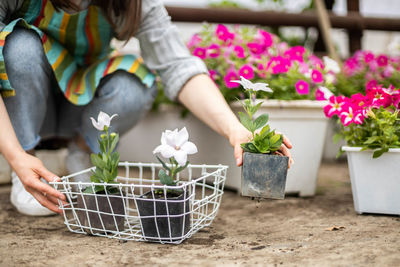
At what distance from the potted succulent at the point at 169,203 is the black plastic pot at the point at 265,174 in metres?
0.15

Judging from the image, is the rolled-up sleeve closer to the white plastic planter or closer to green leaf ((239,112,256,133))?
the white plastic planter

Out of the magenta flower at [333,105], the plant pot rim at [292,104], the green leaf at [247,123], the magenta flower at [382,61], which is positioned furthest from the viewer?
the magenta flower at [382,61]

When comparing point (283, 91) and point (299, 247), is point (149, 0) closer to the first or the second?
point (283, 91)

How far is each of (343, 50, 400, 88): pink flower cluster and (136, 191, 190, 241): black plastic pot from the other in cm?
112

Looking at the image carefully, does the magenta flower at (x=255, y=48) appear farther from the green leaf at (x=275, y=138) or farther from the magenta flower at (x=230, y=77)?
the green leaf at (x=275, y=138)

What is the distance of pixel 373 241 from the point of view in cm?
116

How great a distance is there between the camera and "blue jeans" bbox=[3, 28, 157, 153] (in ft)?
4.83

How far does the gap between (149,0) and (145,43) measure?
16 centimetres

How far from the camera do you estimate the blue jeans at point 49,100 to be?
58.0 inches

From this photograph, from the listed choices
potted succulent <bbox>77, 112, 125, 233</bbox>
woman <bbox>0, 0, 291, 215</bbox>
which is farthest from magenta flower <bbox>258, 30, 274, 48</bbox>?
potted succulent <bbox>77, 112, 125, 233</bbox>

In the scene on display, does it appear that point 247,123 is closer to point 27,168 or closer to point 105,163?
point 105,163

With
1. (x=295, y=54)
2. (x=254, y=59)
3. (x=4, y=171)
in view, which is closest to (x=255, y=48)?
(x=254, y=59)

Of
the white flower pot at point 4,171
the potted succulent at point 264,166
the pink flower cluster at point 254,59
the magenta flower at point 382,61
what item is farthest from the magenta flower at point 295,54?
the white flower pot at point 4,171

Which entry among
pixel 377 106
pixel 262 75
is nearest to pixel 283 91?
pixel 262 75
